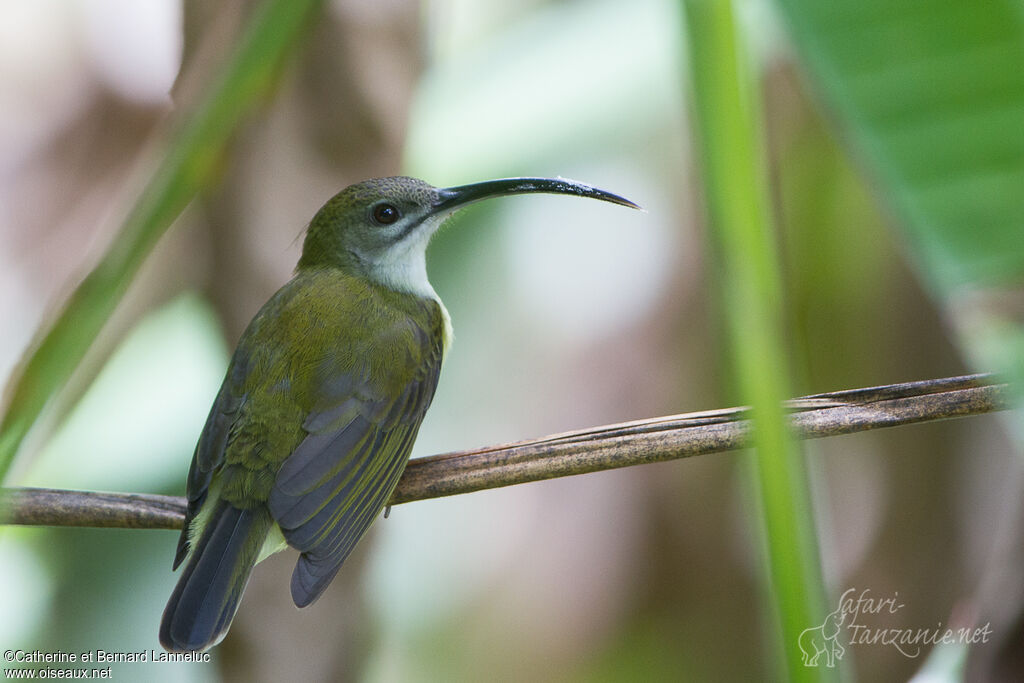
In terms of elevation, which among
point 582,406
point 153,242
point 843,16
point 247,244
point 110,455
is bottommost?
point 582,406

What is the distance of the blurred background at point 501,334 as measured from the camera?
8.36 ft

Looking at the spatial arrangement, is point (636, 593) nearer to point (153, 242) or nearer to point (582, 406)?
point (582, 406)

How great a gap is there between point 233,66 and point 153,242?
26cm

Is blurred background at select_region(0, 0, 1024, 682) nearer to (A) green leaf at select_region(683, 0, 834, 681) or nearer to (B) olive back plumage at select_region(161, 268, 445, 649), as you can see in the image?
(B) olive back plumage at select_region(161, 268, 445, 649)

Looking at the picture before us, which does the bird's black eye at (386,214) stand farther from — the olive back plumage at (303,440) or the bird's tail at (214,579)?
the bird's tail at (214,579)

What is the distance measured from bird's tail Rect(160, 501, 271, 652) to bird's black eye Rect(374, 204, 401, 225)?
90 centimetres

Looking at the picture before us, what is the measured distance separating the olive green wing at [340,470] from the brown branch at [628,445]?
0.24 metres

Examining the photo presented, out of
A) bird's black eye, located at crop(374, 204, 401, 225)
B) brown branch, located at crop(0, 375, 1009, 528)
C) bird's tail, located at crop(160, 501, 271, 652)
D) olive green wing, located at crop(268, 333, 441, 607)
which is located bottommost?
bird's tail, located at crop(160, 501, 271, 652)

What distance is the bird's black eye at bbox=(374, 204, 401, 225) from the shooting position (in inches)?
105

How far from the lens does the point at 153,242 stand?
113 centimetres

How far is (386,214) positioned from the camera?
2.69m

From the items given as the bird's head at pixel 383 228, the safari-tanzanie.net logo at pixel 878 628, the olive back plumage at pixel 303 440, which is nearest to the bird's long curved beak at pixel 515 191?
the bird's head at pixel 383 228

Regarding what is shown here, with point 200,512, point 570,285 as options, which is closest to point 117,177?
point 570,285

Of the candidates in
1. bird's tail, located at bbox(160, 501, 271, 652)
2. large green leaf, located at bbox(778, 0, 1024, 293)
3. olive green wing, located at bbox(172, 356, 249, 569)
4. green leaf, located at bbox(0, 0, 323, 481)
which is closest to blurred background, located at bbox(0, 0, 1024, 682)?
olive green wing, located at bbox(172, 356, 249, 569)
